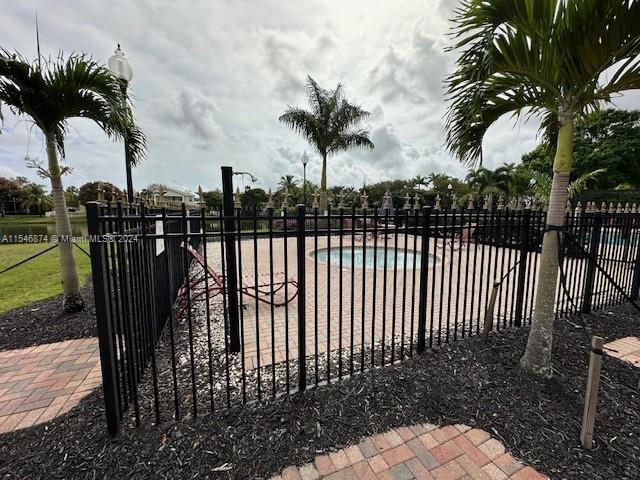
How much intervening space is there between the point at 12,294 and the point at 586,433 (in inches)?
319

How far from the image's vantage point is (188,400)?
7.89ft

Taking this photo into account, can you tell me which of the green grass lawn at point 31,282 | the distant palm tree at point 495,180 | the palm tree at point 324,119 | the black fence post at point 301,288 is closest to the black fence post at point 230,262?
the black fence post at point 301,288

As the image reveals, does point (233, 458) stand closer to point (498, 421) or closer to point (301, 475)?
point (301, 475)

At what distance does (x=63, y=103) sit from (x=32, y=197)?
4506 cm

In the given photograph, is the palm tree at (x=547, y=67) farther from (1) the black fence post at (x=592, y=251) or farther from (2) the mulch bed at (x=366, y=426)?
(1) the black fence post at (x=592, y=251)

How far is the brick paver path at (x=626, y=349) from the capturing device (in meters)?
3.11

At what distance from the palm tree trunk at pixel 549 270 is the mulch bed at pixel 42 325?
5065 millimetres

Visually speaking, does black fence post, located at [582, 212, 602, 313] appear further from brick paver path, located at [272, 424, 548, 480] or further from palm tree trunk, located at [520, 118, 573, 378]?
brick paver path, located at [272, 424, 548, 480]

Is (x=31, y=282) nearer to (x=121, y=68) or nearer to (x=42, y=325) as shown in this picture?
(x=42, y=325)

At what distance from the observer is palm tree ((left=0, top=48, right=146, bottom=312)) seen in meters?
3.40

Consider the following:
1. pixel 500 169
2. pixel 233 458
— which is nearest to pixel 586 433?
pixel 233 458

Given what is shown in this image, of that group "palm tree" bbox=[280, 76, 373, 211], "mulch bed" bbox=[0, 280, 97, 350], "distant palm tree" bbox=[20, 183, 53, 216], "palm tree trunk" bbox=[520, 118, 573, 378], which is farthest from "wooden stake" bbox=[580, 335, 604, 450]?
"distant palm tree" bbox=[20, 183, 53, 216]

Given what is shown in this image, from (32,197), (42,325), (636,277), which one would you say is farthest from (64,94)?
(32,197)

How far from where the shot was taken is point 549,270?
2.67 meters
